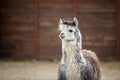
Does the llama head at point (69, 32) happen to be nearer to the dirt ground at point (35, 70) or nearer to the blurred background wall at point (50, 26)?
the dirt ground at point (35, 70)

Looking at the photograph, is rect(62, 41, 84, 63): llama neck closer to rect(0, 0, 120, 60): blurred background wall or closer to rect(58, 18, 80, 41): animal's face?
rect(58, 18, 80, 41): animal's face

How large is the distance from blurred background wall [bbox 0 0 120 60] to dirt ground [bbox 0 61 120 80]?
0.63 m

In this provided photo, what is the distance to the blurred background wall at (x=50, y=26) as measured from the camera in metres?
14.3

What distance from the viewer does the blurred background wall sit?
14.3 meters

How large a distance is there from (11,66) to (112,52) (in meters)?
3.31

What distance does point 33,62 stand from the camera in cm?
1390

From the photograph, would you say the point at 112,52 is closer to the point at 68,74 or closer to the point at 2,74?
the point at 2,74

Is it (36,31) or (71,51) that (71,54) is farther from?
(36,31)

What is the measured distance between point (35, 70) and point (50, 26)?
2.53 metres

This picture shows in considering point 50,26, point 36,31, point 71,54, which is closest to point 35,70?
point 36,31

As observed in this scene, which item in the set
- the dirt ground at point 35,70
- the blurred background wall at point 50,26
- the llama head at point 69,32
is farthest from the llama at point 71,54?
the blurred background wall at point 50,26

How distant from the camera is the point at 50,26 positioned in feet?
47.2

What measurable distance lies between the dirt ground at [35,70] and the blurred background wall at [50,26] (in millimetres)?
628

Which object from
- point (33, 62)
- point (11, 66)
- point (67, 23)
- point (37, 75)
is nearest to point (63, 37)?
point (67, 23)
